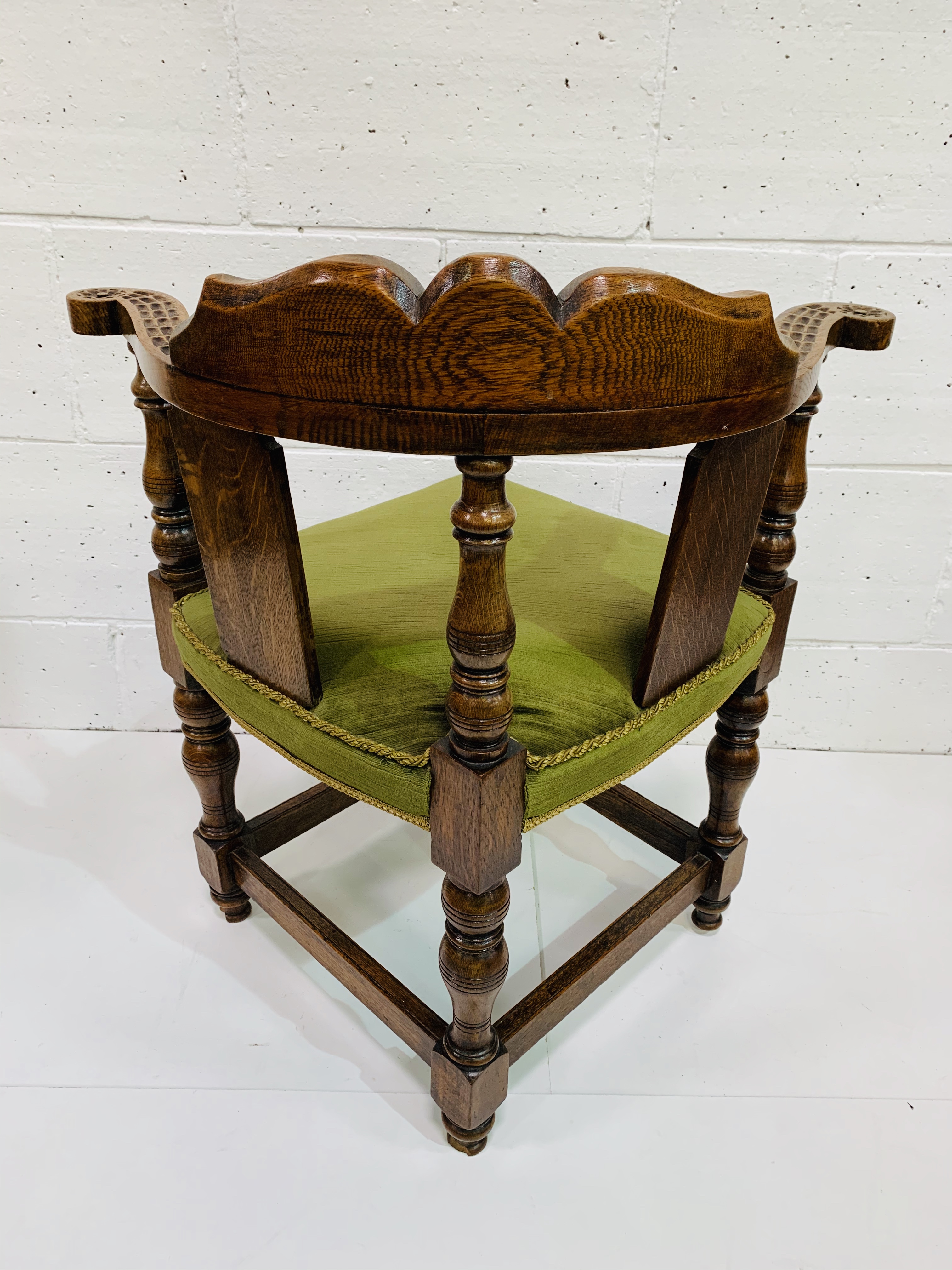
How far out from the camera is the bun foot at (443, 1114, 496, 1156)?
0.96m

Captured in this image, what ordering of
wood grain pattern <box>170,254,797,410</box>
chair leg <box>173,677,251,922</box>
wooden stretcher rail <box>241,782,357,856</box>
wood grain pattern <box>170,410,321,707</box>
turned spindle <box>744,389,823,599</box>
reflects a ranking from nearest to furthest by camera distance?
wood grain pattern <box>170,254,797,410</box>
wood grain pattern <box>170,410,321,707</box>
turned spindle <box>744,389,823,599</box>
chair leg <box>173,677,251,922</box>
wooden stretcher rail <box>241,782,357,856</box>

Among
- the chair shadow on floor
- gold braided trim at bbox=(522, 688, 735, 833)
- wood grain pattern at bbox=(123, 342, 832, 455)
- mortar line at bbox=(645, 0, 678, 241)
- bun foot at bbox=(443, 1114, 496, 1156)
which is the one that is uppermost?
mortar line at bbox=(645, 0, 678, 241)

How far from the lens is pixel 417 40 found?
1.20 meters

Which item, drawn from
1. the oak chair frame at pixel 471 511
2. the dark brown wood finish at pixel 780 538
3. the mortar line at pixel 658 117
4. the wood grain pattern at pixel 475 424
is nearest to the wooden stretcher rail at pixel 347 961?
the oak chair frame at pixel 471 511

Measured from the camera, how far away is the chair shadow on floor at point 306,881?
3.72ft

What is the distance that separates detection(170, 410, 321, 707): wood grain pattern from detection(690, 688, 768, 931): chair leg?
1.91 feet

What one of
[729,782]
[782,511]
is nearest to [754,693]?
[729,782]

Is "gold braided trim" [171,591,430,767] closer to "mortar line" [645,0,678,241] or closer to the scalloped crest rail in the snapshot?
the scalloped crest rail

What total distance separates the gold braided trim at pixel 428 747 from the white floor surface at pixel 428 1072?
45cm

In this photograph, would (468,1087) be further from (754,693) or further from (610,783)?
(754,693)

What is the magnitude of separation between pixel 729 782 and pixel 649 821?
0.18 m

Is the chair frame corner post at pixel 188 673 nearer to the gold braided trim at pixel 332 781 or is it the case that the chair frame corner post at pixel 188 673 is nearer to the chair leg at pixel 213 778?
the chair leg at pixel 213 778

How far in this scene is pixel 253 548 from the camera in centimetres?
75

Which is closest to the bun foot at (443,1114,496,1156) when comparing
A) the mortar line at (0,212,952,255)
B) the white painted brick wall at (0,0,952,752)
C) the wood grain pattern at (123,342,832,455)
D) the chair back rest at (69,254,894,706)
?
the chair back rest at (69,254,894,706)
